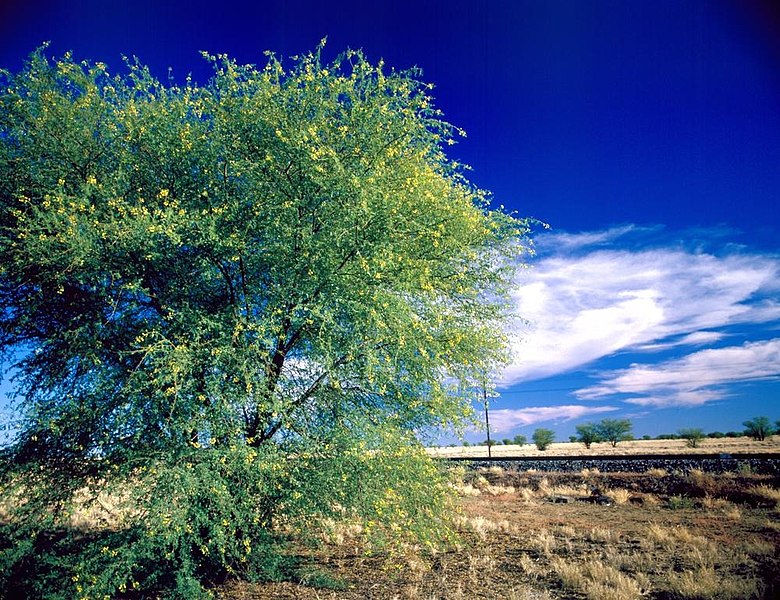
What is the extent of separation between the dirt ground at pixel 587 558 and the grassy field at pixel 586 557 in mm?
30

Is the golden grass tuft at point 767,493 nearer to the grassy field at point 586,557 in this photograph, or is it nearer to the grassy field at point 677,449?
the grassy field at point 586,557

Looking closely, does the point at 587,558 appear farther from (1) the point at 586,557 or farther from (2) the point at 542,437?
(2) the point at 542,437

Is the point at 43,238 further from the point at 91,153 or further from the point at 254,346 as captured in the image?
the point at 254,346

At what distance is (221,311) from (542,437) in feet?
269

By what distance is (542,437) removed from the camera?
82.2 metres

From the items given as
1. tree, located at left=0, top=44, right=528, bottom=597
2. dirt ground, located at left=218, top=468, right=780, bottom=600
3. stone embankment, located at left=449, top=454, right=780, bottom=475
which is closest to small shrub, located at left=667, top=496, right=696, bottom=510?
dirt ground, located at left=218, top=468, right=780, bottom=600

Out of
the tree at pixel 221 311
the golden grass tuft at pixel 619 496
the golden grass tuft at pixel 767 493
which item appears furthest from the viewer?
the golden grass tuft at pixel 619 496

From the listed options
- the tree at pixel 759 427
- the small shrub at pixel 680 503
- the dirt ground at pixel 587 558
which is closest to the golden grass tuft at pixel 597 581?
the dirt ground at pixel 587 558

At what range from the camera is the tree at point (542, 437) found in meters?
81.1

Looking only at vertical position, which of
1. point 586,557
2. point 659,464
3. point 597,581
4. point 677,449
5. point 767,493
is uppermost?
point 677,449

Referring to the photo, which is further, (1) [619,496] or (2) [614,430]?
(2) [614,430]

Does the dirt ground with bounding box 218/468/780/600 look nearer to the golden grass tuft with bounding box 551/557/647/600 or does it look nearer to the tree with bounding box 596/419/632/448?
the golden grass tuft with bounding box 551/557/647/600

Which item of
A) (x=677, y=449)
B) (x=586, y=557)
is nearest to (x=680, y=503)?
(x=586, y=557)

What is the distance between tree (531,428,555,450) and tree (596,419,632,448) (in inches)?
382
